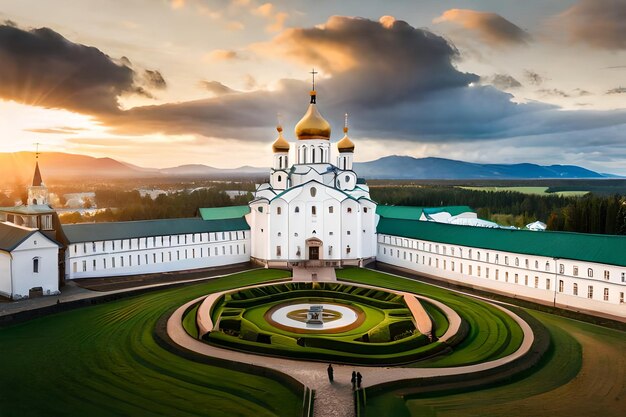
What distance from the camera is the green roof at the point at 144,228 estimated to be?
1807 inches

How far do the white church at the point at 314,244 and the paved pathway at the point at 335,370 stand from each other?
11.6 metres

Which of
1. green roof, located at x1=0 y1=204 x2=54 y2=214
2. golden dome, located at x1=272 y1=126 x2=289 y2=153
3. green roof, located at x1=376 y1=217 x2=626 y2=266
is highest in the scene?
golden dome, located at x1=272 y1=126 x2=289 y2=153

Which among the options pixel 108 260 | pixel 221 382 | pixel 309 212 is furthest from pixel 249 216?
pixel 221 382

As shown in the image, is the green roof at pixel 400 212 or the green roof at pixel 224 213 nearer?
the green roof at pixel 224 213

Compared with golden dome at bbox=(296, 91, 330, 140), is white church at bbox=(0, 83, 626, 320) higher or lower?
lower

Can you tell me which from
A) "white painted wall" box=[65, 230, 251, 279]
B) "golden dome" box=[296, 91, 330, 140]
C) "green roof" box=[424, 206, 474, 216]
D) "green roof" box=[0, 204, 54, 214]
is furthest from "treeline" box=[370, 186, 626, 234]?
"green roof" box=[0, 204, 54, 214]

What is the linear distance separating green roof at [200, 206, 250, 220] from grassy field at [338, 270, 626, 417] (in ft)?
134

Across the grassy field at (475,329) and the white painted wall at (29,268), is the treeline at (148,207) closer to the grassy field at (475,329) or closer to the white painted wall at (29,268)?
the white painted wall at (29,268)

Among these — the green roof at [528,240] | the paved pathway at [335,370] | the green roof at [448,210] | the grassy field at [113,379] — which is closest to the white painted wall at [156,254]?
the grassy field at [113,379]

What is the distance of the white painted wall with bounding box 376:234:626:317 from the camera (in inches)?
1346

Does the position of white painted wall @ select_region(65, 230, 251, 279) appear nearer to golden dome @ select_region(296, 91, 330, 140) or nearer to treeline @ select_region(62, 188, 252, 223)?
golden dome @ select_region(296, 91, 330, 140)

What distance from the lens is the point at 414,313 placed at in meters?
32.9

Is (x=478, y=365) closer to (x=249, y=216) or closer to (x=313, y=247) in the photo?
A: (x=313, y=247)

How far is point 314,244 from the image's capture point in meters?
51.7
